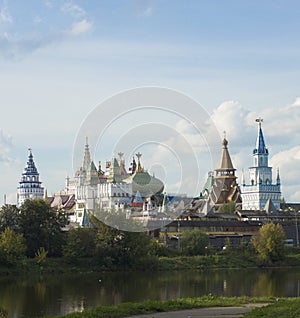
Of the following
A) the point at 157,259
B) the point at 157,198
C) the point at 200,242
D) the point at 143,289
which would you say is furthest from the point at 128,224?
the point at 157,198

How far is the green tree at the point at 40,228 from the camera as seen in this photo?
5047 cm

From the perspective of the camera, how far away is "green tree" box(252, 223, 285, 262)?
55.2 metres

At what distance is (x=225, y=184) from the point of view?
98188 mm

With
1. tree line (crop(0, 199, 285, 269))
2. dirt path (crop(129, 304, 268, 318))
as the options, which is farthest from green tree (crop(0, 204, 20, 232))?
dirt path (crop(129, 304, 268, 318))

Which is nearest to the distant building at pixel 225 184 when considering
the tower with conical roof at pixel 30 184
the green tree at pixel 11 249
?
the tower with conical roof at pixel 30 184

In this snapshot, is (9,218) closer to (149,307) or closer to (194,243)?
(194,243)

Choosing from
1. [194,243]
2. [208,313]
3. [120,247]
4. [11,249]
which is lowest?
[208,313]

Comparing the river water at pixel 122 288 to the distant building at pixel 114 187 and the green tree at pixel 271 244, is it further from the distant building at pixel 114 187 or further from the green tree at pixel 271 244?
the distant building at pixel 114 187

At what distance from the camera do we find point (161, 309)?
23031 millimetres

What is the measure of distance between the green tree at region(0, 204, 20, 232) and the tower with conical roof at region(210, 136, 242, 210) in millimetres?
46486

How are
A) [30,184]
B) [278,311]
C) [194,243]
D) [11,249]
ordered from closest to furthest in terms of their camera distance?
[278,311] → [11,249] → [194,243] → [30,184]

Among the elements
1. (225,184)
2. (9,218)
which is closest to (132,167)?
(225,184)

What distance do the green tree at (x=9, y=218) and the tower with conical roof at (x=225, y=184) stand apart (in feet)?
153

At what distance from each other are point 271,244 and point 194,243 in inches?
238
